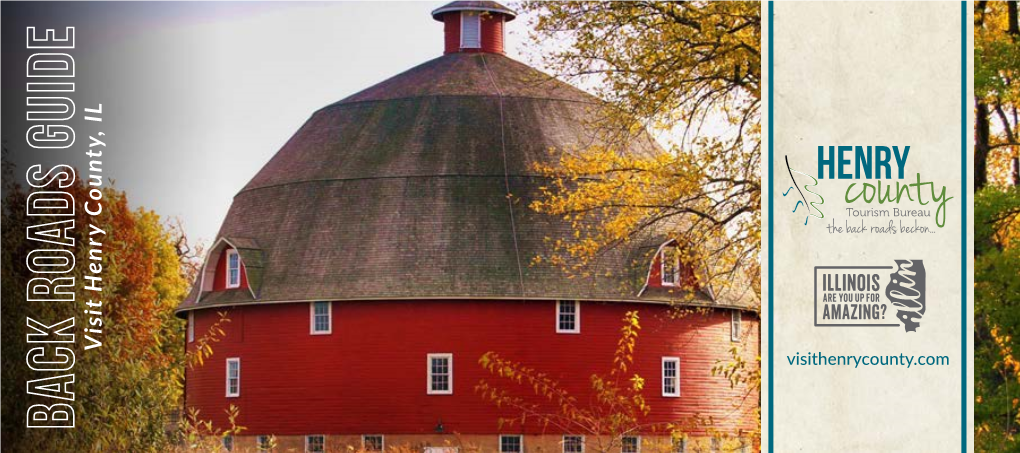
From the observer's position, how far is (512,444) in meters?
39.9

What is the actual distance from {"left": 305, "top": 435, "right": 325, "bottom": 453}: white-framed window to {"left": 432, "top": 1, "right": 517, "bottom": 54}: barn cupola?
16.1 m

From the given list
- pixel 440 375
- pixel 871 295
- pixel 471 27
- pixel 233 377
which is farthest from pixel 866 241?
pixel 471 27

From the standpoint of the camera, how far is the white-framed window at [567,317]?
40.2 m

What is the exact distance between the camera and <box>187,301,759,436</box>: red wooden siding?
39.7 meters

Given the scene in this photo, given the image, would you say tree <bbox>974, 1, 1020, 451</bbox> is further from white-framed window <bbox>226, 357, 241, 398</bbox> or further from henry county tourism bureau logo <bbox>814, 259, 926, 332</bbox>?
white-framed window <bbox>226, 357, 241, 398</bbox>

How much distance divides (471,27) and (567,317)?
46.3 feet

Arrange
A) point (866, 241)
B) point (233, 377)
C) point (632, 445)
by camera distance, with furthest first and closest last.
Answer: point (233, 377) → point (632, 445) → point (866, 241)

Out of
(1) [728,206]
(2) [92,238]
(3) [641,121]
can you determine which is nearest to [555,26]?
(3) [641,121]

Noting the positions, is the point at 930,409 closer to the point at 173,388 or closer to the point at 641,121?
the point at 173,388

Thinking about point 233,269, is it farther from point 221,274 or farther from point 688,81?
point 688,81

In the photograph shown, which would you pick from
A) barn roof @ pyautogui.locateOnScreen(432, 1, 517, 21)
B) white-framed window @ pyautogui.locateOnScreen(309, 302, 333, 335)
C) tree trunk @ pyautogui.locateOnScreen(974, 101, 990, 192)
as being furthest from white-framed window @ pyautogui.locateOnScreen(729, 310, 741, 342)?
tree trunk @ pyautogui.locateOnScreen(974, 101, 990, 192)

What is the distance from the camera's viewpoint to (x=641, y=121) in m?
19.8

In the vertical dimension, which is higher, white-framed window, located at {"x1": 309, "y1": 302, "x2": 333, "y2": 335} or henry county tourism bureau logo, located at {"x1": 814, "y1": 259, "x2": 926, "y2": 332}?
henry county tourism bureau logo, located at {"x1": 814, "y1": 259, "x2": 926, "y2": 332}

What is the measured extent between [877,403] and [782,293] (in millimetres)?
836
